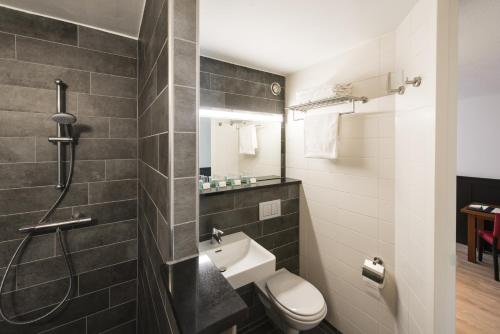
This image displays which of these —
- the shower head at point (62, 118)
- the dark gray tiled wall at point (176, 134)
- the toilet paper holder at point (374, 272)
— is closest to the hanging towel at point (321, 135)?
the toilet paper holder at point (374, 272)

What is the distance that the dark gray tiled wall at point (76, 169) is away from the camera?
4.02ft

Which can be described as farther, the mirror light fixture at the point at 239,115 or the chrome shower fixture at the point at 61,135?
the mirror light fixture at the point at 239,115

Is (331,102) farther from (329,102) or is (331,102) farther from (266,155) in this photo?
(266,155)

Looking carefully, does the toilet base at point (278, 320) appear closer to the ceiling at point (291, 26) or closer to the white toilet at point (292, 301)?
the white toilet at point (292, 301)

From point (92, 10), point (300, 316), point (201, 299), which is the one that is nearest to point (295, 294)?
point (300, 316)

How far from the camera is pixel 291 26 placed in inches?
55.6

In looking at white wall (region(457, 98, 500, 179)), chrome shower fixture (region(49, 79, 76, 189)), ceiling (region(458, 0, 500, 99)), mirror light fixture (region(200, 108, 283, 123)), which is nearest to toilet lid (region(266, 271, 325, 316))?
mirror light fixture (region(200, 108, 283, 123))

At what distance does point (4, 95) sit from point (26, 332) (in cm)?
146

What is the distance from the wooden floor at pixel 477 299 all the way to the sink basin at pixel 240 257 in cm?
196

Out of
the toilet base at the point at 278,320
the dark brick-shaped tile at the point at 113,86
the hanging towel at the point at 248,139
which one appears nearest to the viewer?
the dark brick-shaped tile at the point at 113,86

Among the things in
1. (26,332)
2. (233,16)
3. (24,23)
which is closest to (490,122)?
(233,16)

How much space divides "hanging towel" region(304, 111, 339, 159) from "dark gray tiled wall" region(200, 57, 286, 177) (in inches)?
18.8

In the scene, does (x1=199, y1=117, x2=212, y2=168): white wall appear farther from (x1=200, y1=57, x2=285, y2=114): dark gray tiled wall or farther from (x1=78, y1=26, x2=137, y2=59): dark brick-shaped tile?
(x1=78, y1=26, x2=137, y2=59): dark brick-shaped tile

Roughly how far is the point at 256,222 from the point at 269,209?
Answer: 18 centimetres
